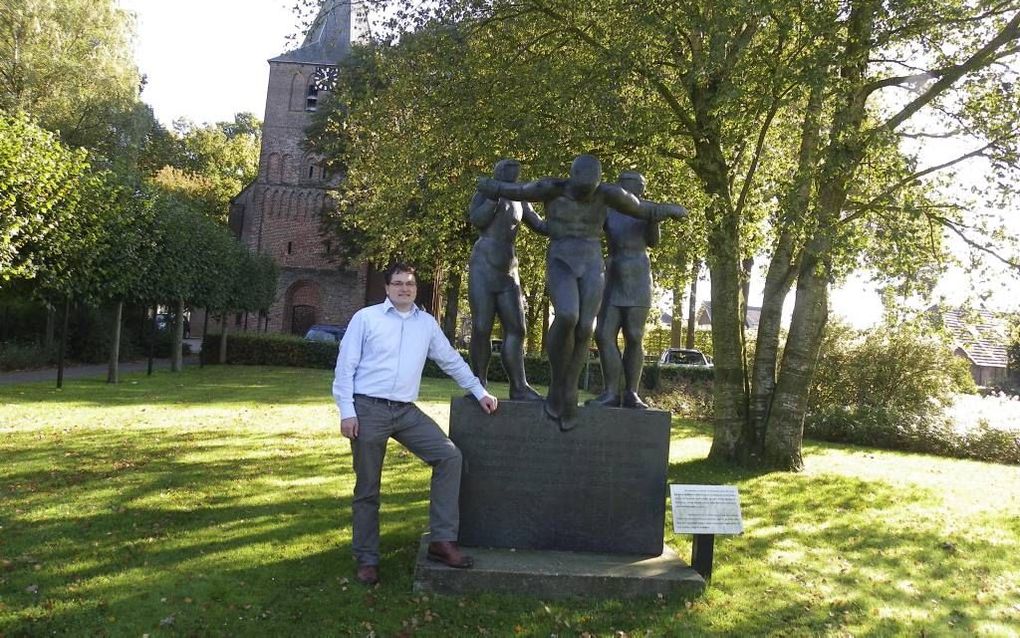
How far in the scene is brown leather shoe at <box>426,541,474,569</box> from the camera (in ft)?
17.0

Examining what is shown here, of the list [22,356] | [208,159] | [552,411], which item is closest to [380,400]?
[552,411]

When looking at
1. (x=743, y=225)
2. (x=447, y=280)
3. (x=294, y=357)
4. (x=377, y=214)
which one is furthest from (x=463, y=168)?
(x=294, y=357)

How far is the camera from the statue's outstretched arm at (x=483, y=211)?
244 inches

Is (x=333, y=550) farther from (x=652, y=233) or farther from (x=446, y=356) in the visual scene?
(x=652, y=233)

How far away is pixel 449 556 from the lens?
5.20 metres

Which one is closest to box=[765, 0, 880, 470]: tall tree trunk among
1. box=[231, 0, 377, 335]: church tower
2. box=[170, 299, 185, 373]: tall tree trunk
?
box=[170, 299, 185, 373]: tall tree trunk

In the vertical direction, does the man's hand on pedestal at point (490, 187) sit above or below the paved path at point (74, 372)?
above

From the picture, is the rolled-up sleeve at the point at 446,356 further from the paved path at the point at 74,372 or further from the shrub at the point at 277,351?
the shrub at the point at 277,351

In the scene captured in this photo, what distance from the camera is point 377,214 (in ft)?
43.5

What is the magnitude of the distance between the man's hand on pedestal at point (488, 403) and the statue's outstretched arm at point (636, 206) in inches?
68.1

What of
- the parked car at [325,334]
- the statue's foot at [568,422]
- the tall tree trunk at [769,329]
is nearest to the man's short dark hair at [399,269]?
the statue's foot at [568,422]

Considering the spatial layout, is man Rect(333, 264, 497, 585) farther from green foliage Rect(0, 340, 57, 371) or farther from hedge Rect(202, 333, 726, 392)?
hedge Rect(202, 333, 726, 392)

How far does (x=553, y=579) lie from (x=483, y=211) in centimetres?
279

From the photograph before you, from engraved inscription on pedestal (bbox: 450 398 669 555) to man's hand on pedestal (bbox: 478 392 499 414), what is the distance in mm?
136
